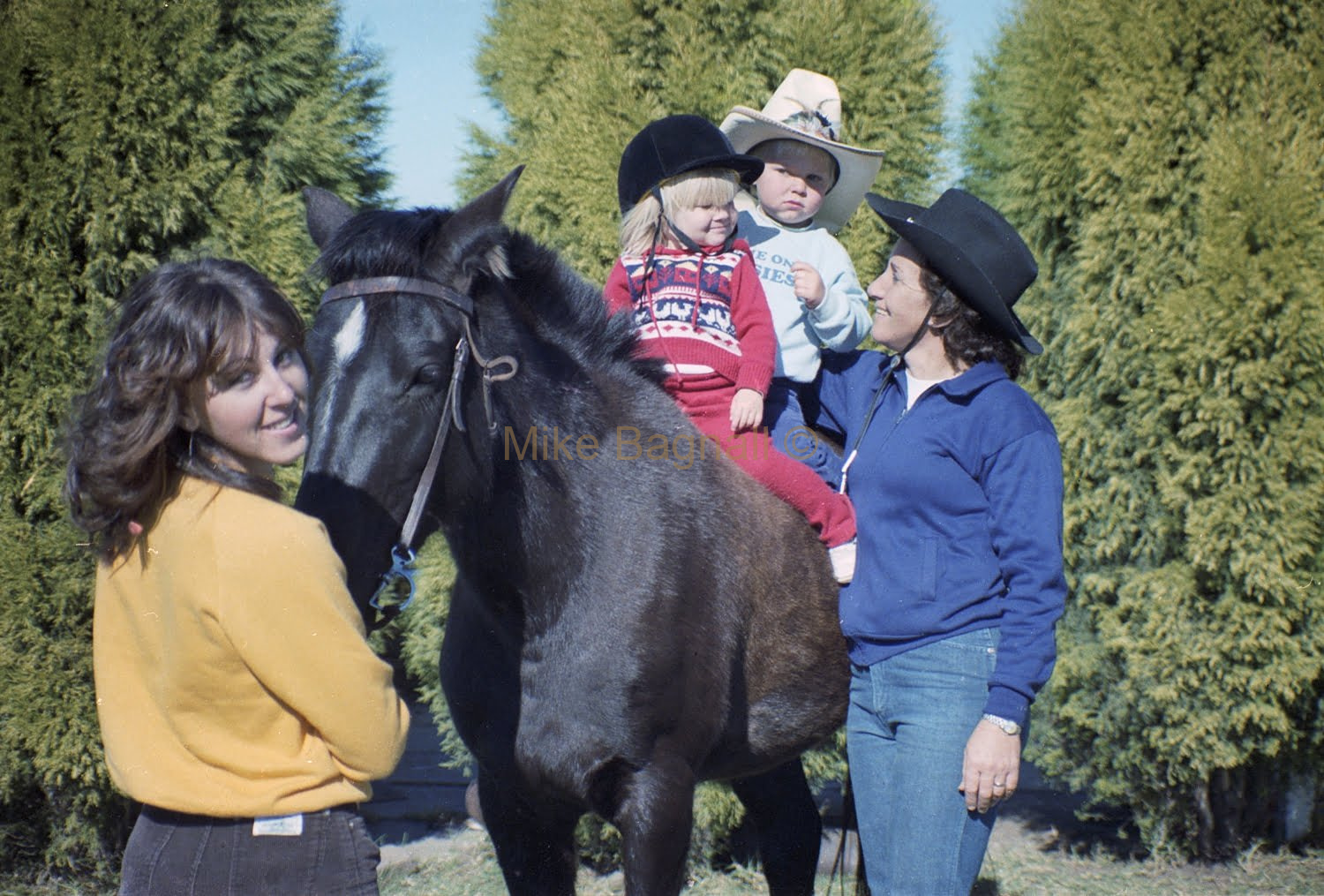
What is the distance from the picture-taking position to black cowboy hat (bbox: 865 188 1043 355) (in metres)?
2.61

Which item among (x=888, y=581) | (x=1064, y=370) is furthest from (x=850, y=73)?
(x=888, y=581)

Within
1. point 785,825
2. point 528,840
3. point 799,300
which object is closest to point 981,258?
point 799,300

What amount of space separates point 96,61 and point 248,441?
11.6ft

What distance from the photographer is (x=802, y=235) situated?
3.63 m

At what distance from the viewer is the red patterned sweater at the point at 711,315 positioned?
315 cm

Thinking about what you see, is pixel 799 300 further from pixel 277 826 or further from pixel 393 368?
pixel 277 826

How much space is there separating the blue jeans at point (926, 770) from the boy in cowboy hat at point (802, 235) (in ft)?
2.93

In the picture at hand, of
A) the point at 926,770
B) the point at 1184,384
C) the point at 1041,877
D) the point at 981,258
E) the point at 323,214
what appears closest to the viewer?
the point at 926,770

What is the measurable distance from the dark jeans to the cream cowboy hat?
261cm

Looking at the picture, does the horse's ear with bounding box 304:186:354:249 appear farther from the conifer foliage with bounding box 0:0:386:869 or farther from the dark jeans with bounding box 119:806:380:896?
the conifer foliage with bounding box 0:0:386:869

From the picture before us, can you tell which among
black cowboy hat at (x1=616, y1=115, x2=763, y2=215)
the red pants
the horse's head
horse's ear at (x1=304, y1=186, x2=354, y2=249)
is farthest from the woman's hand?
horse's ear at (x1=304, y1=186, x2=354, y2=249)

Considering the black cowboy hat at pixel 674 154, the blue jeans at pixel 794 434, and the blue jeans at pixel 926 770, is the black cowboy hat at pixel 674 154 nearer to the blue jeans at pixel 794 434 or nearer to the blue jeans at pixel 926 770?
the blue jeans at pixel 794 434

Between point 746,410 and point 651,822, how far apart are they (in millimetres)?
1168

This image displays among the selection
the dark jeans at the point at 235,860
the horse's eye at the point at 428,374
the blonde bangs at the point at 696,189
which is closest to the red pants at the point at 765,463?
the blonde bangs at the point at 696,189
